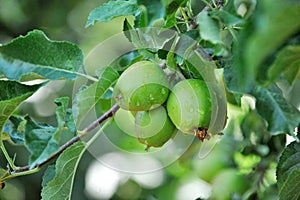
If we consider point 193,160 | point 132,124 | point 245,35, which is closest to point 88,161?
point 193,160

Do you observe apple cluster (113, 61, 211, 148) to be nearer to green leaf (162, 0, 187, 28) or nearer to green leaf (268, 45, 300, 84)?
green leaf (162, 0, 187, 28)

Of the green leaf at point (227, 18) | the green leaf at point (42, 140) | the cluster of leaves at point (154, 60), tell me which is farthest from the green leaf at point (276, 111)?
the green leaf at point (42, 140)

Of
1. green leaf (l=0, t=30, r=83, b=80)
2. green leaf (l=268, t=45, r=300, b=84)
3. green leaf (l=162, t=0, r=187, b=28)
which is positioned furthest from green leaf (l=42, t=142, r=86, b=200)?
green leaf (l=268, t=45, r=300, b=84)

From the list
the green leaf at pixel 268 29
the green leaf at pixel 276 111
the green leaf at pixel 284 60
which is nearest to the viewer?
the green leaf at pixel 268 29

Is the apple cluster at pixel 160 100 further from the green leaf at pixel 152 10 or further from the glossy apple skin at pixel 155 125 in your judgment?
the green leaf at pixel 152 10

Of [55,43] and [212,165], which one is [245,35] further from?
[212,165]

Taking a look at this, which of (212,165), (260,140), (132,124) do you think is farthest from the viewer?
(212,165)
